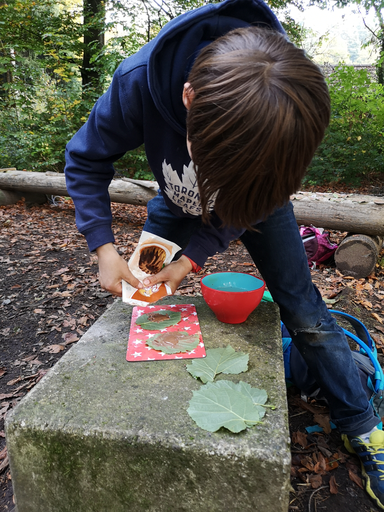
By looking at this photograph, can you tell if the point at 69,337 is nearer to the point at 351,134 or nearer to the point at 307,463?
the point at 307,463

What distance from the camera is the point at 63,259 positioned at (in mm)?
3947

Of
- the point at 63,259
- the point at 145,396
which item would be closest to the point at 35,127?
the point at 63,259

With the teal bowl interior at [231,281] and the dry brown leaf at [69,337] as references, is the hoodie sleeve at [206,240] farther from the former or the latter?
the dry brown leaf at [69,337]

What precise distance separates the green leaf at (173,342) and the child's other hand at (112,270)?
0.24m

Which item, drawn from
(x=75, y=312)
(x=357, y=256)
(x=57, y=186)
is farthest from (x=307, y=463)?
(x=57, y=186)

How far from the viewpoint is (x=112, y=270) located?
1.36 meters

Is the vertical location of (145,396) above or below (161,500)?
above

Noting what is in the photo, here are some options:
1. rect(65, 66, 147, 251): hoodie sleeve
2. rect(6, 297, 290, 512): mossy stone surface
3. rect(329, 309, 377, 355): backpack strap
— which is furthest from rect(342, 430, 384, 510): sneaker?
rect(65, 66, 147, 251): hoodie sleeve

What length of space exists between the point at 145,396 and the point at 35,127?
8568 mm

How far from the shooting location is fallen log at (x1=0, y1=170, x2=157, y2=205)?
5.34 meters

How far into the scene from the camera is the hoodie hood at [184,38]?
43.7 inches

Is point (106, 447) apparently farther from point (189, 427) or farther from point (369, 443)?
point (369, 443)

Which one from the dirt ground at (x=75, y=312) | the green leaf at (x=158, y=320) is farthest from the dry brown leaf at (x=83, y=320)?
the green leaf at (x=158, y=320)

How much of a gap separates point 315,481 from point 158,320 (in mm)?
926
